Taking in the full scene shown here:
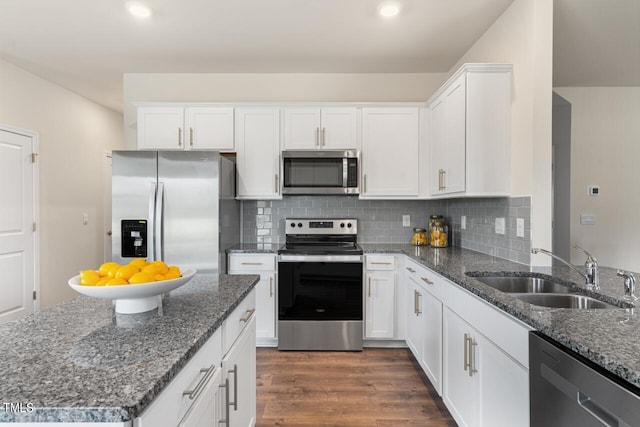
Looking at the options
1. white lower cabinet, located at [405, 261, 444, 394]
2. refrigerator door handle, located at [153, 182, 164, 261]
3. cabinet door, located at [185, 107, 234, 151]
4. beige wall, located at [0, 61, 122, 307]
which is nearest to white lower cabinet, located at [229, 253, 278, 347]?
refrigerator door handle, located at [153, 182, 164, 261]

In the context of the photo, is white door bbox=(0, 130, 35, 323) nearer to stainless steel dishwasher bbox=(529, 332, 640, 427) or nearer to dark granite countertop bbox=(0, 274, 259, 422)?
dark granite countertop bbox=(0, 274, 259, 422)

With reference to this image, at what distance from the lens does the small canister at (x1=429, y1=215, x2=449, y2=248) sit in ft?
10.4

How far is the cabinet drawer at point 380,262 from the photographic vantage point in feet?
9.73

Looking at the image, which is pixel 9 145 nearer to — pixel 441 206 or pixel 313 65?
pixel 313 65

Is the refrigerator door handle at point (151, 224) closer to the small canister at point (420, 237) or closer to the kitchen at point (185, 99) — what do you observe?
the kitchen at point (185, 99)

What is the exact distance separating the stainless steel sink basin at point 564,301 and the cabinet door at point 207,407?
138 centimetres

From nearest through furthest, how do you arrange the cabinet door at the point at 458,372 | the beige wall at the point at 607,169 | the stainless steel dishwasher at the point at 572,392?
the stainless steel dishwasher at the point at 572,392 < the cabinet door at the point at 458,372 < the beige wall at the point at 607,169

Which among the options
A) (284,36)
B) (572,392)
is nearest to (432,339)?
(572,392)

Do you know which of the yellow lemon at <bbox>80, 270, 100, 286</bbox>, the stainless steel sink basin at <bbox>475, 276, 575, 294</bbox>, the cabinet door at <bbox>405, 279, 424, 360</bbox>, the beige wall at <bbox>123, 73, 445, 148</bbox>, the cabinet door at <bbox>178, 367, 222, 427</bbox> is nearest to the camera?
the cabinet door at <bbox>178, 367, 222, 427</bbox>

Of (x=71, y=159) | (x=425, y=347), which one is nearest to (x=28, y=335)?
(x=425, y=347)

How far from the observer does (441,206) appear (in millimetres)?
3525

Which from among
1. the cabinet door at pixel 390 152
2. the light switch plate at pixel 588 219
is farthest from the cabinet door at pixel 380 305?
the light switch plate at pixel 588 219

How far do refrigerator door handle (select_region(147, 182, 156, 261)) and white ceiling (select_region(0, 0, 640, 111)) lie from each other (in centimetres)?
128

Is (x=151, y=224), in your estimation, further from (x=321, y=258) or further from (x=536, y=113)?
(x=536, y=113)
